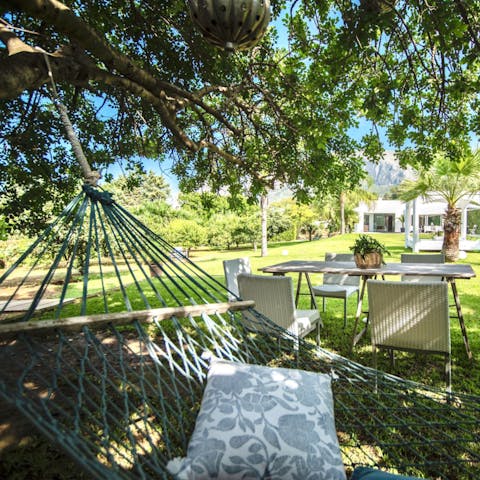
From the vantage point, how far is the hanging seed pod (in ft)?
4.15

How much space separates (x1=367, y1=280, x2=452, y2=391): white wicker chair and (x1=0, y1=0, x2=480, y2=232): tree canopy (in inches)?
46.2

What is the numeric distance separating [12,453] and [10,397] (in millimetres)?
1231

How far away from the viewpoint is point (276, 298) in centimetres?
254

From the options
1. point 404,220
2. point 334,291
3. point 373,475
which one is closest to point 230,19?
point 373,475

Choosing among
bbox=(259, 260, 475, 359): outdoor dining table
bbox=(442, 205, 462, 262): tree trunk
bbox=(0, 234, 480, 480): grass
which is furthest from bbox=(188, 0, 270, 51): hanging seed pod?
bbox=(442, 205, 462, 262): tree trunk

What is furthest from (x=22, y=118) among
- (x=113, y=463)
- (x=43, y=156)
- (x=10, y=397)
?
(x=113, y=463)

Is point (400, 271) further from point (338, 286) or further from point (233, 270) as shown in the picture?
point (233, 270)

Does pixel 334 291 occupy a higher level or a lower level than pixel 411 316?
lower

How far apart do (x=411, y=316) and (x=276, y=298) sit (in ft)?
2.89

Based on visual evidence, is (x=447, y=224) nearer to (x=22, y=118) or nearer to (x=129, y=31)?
(x=129, y=31)

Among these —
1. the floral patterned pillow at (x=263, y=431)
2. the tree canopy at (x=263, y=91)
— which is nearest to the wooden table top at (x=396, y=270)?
the tree canopy at (x=263, y=91)

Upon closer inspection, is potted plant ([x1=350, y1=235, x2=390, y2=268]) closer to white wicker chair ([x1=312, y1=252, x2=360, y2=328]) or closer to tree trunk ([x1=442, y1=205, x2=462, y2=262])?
white wicker chair ([x1=312, y1=252, x2=360, y2=328])

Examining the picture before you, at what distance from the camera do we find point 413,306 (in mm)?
2139

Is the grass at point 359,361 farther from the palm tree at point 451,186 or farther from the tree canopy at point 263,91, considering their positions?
the palm tree at point 451,186
